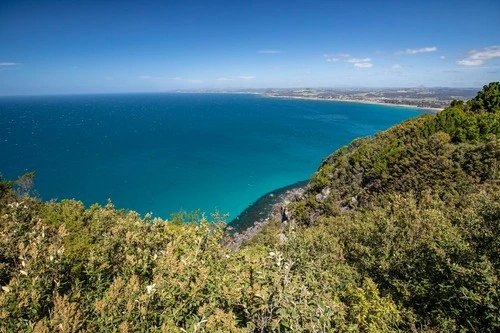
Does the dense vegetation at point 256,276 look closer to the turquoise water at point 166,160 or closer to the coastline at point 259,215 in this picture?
the coastline at point 259,215

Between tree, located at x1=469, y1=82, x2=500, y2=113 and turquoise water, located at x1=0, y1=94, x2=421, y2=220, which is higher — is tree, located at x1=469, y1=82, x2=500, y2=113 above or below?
above

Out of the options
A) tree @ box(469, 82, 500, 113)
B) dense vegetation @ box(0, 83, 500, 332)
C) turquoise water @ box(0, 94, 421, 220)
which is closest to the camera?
dense vegetation @ box(0, 83, 500, 332)

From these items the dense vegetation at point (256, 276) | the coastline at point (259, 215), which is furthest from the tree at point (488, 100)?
the coastline at point (259, 215)

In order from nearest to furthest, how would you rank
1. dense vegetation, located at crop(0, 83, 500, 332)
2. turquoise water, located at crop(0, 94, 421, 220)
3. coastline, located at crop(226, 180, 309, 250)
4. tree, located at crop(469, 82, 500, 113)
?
dense vegetation, located at crop(0, 83, 500, 332) → tree, located at crop(469, 82, 500, 113) → coastline, located at crop(226, 180, 309, 250) → turquoise water, located at crop(0, 94, 421, 220)

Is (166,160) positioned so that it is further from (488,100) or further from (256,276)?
(256,276)

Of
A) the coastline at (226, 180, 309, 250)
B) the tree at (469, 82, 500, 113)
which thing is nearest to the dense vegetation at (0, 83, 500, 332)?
the coastline at (226, 180, 309, 250)

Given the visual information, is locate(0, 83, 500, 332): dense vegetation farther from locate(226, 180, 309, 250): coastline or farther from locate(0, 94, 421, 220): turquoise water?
locate(0, 94, 421, 220): turquoise water

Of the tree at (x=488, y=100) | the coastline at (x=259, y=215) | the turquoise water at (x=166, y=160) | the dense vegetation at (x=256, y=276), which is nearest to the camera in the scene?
the dense vegetation at (x=256, y=276)

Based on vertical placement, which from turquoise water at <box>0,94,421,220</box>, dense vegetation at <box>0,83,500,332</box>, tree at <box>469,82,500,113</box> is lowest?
turquoise water at <box>0,94,421,220</box>
